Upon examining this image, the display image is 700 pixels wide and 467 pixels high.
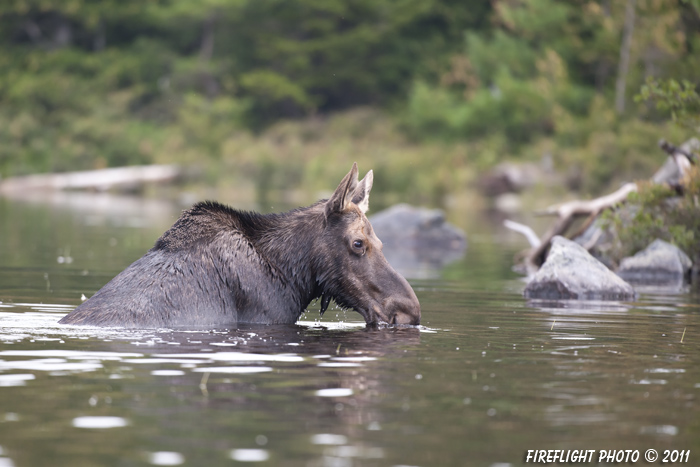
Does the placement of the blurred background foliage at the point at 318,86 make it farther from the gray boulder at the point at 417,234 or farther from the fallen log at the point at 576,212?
the fallen log at the point at 576,212

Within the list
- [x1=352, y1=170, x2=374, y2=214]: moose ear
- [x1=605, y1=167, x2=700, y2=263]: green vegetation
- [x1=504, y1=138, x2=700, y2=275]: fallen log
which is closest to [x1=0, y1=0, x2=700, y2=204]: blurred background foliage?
[x1=504, y1=138, x2=700, y2=275]: fallen log

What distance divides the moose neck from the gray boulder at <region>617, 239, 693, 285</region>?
886cm

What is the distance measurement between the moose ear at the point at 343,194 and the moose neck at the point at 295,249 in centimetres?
22

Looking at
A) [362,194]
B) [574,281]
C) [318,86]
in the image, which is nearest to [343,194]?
[362,194]

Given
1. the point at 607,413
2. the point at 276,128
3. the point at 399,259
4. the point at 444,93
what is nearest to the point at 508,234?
the point at 399,259

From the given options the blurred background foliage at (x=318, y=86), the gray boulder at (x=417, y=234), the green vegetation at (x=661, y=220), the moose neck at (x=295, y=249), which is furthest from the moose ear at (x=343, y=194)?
the blurred background foliage at (x=318, y=86)

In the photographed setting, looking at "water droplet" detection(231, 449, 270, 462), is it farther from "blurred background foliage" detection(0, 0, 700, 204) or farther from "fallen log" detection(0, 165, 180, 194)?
"fallen log" detection(0, 165, 180, 194)

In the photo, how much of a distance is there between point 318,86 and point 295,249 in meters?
65.1

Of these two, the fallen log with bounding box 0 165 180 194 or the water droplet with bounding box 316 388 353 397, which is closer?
the water droplet with bounding box 316 388 353 397

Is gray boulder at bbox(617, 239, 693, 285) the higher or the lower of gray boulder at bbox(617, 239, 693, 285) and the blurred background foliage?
the lower

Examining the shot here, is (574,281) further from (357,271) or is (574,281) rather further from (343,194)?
(343,194)

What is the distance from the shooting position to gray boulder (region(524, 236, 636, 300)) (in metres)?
15.4

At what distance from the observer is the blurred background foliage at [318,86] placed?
2180 inches

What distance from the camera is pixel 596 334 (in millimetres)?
10961
